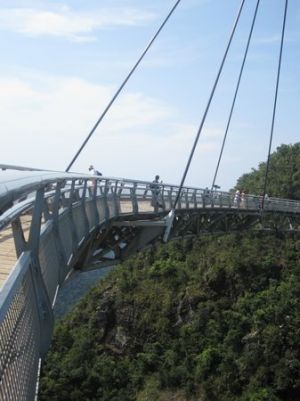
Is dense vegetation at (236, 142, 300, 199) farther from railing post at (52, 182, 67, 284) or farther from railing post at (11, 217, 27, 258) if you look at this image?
railing post at (11, 217, 27, 258)

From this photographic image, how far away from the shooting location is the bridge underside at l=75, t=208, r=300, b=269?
12.2m

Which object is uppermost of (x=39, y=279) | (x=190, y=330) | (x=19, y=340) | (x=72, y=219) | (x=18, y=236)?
(x=18, y=236)

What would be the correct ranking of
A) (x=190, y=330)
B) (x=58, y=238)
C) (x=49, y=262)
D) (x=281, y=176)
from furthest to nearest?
(x=281, y=176) < (x=190, y=330) < (x=58, y=238) < (x=49, y=262)

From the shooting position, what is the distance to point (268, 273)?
4700cm

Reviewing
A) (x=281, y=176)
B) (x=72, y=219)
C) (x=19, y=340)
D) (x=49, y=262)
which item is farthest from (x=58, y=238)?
(x=281, y=176)

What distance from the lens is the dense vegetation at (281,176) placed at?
213 feet

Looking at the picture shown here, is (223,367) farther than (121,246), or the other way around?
(223,367)

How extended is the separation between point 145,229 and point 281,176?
176 feet

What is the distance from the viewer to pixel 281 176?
66.6m

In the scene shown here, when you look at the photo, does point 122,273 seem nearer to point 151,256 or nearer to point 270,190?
point 151,256

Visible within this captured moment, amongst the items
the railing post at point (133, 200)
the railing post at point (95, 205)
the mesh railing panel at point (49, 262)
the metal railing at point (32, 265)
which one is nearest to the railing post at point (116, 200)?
the railing post at point (133, 200)

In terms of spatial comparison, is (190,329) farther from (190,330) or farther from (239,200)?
(239,200)

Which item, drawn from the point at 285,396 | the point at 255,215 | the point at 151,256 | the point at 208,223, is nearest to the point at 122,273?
the point at 151,256

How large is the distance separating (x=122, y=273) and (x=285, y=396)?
2484 centimetres
